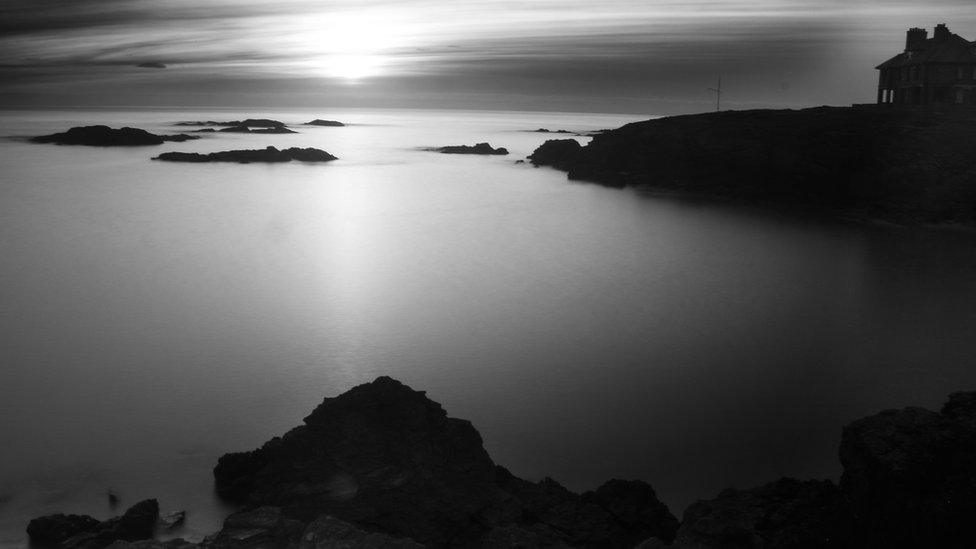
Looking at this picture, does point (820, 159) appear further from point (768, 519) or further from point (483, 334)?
point (768, 519)

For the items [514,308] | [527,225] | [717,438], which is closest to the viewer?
[717,438]

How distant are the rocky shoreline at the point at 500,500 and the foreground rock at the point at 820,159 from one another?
3217 cm

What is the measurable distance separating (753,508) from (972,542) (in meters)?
1.80

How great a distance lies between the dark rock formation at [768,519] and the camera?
630 centimetres

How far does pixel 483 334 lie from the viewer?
18.2 m

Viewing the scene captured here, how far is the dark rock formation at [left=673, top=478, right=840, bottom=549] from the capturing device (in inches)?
248

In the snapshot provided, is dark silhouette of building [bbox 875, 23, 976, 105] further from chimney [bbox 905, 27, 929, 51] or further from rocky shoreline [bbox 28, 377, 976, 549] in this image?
rocky shoreline [bbox 28, 377, 976, 549]

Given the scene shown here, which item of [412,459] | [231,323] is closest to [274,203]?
[231,323]

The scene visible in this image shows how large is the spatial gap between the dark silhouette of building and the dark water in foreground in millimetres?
17552

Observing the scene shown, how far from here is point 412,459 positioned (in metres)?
7.43

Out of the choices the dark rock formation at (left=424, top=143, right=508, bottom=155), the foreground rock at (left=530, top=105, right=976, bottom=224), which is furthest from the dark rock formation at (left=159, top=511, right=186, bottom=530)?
the dark rock formation at (left=424, top=143, right=508, bottom=155)

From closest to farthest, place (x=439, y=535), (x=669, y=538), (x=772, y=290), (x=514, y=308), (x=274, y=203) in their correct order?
(x=439, y=535) → (x=669, y=538) → (x=514, y=308) → (x=772, y=290) → (x=274, y=203)

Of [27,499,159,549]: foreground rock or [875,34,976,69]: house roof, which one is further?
[875,34,976,69]: house roof

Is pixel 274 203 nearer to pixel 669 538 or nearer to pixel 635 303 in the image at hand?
pixel 635 303
